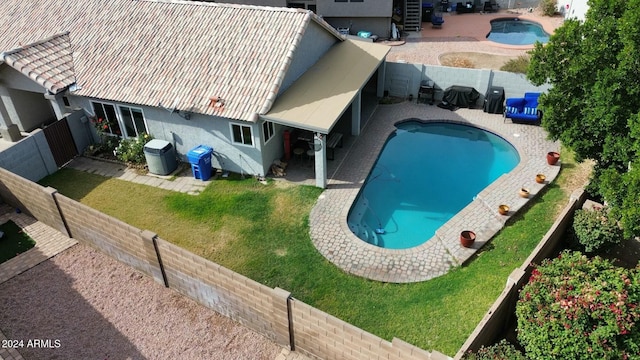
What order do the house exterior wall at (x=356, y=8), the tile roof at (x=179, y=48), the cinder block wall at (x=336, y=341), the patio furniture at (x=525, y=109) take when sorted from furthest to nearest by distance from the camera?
the house exterior wall at (x=356, y=8) < the patio furniture at (x=525, y=109) < the tile roof at (x=179, y=48) < the cinder block wall at (x=336, y=341)

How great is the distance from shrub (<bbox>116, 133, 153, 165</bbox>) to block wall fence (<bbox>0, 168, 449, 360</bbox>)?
4859mm

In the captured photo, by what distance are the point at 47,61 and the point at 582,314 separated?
2370cm

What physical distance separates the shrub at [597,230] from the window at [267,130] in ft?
40.0

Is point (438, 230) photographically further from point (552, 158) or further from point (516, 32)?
point (516, 32)

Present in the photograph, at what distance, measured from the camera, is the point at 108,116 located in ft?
72.5

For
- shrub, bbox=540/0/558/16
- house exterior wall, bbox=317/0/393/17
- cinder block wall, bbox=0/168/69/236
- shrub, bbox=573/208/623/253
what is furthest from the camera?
shrub, bbox=540/0/558/16

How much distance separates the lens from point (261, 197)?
63.3 feet

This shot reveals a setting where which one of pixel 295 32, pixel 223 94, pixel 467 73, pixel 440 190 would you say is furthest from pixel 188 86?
pixel 467 73

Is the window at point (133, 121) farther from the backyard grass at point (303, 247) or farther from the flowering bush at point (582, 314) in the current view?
the flowering bush at point (582, 314)

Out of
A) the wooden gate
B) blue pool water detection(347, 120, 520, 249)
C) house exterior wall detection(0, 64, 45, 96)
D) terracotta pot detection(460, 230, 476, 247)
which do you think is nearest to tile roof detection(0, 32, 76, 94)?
house exterior wall detection(0, 64, 45, 96)

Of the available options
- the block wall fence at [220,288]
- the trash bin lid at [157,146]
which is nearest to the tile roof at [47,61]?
the trash bin lid at [157,146]

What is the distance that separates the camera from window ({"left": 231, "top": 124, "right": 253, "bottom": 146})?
A: 19395 millimetres

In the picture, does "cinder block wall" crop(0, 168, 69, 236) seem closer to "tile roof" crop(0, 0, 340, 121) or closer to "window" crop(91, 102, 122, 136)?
"window" crop(91, 102, 122, 136)

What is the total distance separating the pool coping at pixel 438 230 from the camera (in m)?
15.7
